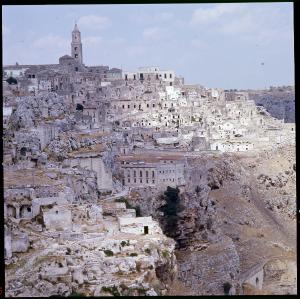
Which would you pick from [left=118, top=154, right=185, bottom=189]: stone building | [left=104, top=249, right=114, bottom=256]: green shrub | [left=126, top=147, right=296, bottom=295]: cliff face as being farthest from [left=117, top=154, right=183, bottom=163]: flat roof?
[left=104, top=249, right=114, bottom=256]: green shrub

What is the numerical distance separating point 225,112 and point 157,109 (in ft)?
2.35

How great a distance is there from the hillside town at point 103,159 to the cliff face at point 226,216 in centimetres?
5

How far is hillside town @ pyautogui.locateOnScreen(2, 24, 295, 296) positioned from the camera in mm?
5801

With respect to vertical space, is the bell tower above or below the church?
above

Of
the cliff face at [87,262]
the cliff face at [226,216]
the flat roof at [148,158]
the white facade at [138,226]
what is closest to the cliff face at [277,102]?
the cliff face at [226,216]

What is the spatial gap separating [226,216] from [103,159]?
134cm

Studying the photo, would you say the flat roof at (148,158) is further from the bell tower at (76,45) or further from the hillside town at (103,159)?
the bell tower at (76,45)

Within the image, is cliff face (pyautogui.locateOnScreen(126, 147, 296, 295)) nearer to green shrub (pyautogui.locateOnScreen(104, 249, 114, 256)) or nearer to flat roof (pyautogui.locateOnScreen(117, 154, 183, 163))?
flat roof (pyautogui.locateOnScreen(117, 154, 183, 163))

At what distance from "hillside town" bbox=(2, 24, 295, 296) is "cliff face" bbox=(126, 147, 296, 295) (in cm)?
5

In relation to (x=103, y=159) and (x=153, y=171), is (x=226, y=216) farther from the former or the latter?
(x=103, y=159)

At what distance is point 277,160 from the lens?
6.80 meters

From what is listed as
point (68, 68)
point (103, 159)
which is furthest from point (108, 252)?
point (68, 68)

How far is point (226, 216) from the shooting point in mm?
6660

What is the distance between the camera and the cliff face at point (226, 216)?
6.45 meters
